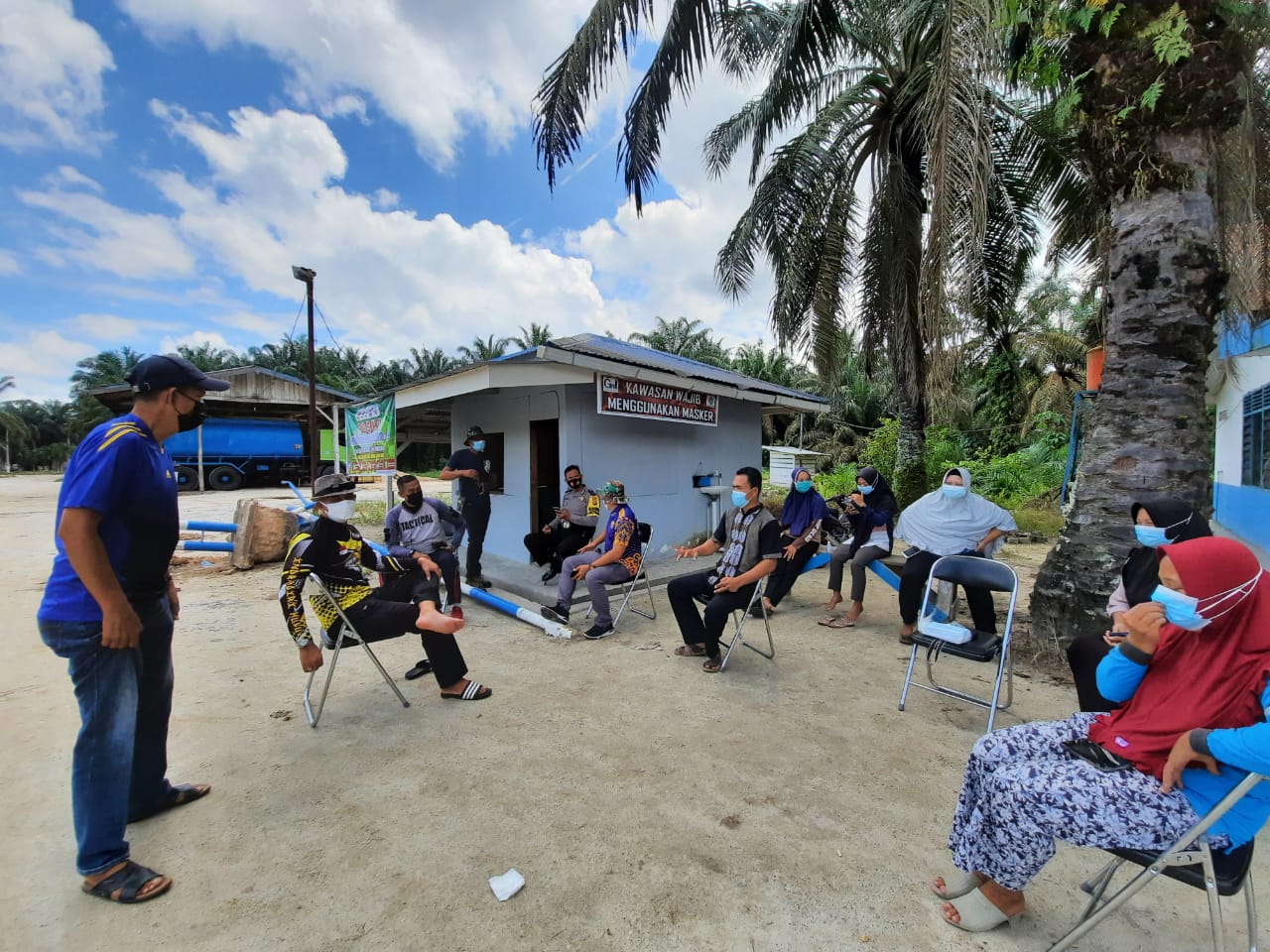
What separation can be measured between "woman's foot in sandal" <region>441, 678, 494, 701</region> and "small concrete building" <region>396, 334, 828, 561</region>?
339cm

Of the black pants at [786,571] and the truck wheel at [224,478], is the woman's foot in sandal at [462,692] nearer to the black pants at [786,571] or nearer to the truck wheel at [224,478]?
the black pants at [786,571]

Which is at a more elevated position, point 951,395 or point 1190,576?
point 951,395

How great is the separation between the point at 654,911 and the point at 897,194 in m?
9.14

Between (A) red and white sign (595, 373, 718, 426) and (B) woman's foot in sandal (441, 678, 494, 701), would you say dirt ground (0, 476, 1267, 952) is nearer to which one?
(B) woman's foot in sandal (441, 678, 494, 701)

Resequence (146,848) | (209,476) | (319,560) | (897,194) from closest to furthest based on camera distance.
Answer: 1. (146,848)
2. (319,560)
3. (897,194)
4. (209,476)

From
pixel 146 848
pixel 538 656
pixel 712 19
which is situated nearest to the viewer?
pixel 146 848

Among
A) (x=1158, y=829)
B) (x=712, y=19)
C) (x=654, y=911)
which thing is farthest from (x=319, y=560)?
(x=712, y=19)

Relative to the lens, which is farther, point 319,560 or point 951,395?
point 951,395

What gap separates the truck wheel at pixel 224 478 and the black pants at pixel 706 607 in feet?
76.3

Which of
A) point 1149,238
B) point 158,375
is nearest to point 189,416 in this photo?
point 158,375

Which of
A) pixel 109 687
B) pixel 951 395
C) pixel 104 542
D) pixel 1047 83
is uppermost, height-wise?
pixel 1047 83

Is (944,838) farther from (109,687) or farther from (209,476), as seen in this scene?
(209,476)

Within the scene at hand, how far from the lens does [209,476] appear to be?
21766 millimetres

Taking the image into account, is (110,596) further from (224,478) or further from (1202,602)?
(224,478)
